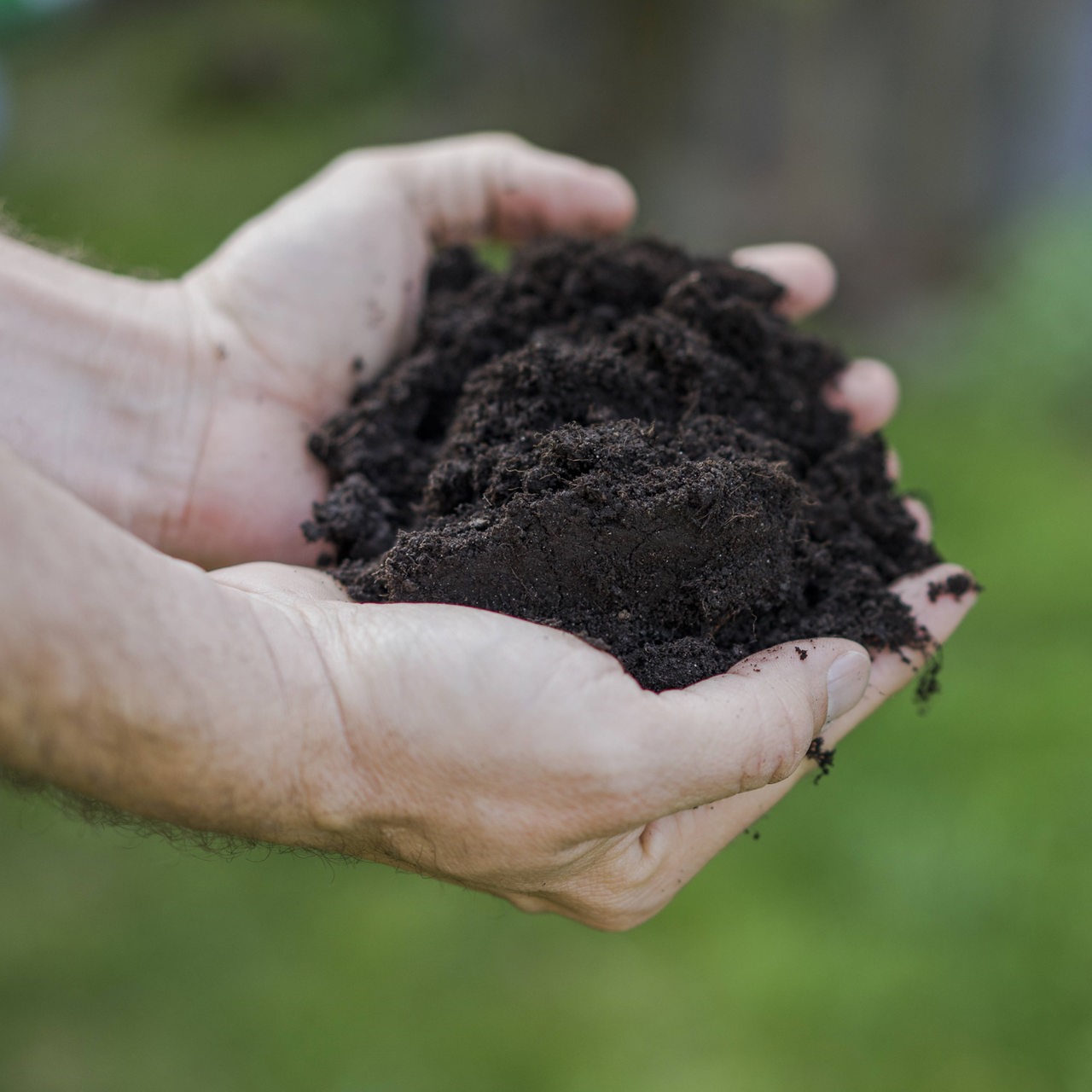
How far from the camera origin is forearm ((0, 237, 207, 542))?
2.20 m

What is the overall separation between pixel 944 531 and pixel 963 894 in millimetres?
1663

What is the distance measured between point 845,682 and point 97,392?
1.71 metres

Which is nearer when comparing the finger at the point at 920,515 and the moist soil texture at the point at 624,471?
the moist soil texture at the point at 624,471

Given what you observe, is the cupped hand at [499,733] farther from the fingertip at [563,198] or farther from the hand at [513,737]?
the fingertip at [563,198]

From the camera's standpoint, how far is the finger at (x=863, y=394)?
2.36 m

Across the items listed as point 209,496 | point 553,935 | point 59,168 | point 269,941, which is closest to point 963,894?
point 553,935

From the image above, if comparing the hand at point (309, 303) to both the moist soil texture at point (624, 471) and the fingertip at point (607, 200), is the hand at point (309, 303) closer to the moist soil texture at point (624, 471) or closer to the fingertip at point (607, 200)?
the fingertip at point (607, 200)

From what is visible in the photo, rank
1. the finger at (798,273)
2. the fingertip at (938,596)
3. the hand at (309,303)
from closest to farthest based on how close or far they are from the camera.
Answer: the fingertip at (938,596)
the hand at (309,303)
the finger at (798,273)

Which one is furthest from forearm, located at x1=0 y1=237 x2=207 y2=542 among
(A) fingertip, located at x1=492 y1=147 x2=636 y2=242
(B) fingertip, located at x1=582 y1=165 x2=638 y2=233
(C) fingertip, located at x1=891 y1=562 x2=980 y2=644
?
(C) fingertip, located at x1=891 y1=562 x2=980 y2=644

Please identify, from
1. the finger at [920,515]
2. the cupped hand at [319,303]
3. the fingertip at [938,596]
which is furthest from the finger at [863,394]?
the fingertip at [938,596]

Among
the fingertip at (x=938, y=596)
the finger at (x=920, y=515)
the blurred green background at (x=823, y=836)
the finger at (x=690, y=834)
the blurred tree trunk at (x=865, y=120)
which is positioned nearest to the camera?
the finger at (x=690, y=834)

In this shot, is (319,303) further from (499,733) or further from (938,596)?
(938,596)

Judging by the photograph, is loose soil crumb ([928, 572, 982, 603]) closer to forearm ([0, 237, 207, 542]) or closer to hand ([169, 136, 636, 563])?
hand ([169, 136, 636, 563])

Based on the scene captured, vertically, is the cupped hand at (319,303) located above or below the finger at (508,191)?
below
